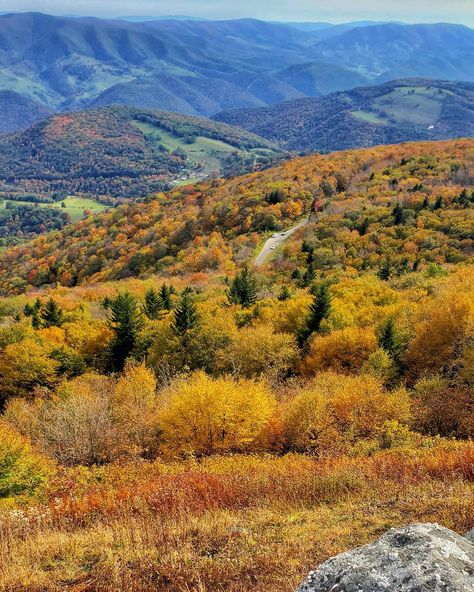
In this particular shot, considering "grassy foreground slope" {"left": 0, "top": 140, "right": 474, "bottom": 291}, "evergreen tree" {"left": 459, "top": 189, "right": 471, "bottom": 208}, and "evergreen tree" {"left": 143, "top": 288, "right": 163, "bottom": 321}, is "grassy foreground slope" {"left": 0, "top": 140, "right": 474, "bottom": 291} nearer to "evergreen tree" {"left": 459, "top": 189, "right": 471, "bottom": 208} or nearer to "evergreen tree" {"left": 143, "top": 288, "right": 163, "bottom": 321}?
"evergreen tree" {"left": 459, "top": 189, "right": 471, "bottom": 208}

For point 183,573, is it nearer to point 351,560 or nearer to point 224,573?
point 224,573

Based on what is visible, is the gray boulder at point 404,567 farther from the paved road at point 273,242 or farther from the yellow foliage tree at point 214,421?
the paved road at point 273,242

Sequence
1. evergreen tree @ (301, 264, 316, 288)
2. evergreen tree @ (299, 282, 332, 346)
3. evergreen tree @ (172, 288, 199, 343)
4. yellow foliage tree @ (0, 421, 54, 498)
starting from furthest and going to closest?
1. evergreen tree @ (301, 264, 316, 288)
2. evergreen tree @ (172, 288, 199, 343)
3. evergreen tree @ (299, 282, 332, 346)
4. yellow foliage tree @ (0, 421, 54, 498)

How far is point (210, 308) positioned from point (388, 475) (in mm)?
45574

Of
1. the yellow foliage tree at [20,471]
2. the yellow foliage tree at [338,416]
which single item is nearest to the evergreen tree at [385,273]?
the yellow foliage tree at [338,416]

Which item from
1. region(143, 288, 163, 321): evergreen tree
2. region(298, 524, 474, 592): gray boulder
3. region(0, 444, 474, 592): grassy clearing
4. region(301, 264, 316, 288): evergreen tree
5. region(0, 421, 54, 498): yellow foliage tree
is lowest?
region(143, 288, 163, 321): evergreen tree

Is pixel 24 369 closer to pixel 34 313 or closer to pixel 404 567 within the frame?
pixel 34 313

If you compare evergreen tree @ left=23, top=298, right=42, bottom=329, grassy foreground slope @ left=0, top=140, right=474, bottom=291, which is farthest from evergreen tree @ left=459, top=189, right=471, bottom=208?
evergreen tree @ left=23, top=298, right=42, bottom=329

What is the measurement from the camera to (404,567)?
7516 millimetres

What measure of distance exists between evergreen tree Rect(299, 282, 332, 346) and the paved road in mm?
42874

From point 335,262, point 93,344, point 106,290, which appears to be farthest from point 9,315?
point 335,262

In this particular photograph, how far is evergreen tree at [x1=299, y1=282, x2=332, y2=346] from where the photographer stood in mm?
49969

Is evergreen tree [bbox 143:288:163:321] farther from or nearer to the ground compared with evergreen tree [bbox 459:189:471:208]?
nearer to the ground

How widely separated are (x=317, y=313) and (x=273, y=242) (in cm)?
5560
